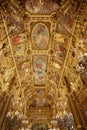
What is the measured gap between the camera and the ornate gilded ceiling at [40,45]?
11.6 meters

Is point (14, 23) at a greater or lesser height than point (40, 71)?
greater

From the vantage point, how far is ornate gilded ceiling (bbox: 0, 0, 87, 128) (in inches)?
456

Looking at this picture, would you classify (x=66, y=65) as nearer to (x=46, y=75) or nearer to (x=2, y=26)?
(x=46, y=75)

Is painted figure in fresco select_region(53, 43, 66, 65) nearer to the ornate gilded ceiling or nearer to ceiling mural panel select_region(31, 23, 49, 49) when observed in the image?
the ornate gilded ceiling

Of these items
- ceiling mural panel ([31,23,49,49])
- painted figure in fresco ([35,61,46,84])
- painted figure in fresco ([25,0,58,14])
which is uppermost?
painted figure in fresco ([25,0,58,14])

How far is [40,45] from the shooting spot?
1503cm

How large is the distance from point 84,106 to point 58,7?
26.8ft

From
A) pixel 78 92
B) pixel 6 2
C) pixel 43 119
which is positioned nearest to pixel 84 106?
pixel 78 92

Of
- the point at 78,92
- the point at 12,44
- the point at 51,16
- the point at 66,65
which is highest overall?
the point at 51,16

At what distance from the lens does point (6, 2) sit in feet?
35.1

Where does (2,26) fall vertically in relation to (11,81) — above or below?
above

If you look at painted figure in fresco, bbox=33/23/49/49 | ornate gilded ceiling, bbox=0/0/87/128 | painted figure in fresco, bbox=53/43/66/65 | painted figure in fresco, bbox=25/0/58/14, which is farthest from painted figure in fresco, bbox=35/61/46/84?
painted figure in fresco, bbox=25/0/58/14

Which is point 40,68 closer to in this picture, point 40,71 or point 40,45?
point 40,71

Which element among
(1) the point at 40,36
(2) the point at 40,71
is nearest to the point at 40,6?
(1) the point at 40,36
